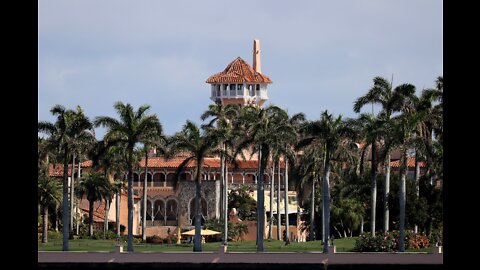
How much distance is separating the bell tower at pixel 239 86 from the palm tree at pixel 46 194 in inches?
1917

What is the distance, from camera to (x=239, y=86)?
13038cm

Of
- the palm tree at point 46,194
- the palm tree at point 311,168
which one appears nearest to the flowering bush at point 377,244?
the palm tree at point 311,168

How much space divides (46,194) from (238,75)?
5388 centimetres

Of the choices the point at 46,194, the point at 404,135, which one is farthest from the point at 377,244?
the point at 46,194

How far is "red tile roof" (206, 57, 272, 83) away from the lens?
12888 centimetres

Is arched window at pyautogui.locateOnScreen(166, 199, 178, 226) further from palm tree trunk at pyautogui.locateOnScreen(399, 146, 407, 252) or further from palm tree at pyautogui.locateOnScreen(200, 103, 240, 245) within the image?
palm tree trunk at pyautogui.locateOnScreen(399, 146, 407, 252)

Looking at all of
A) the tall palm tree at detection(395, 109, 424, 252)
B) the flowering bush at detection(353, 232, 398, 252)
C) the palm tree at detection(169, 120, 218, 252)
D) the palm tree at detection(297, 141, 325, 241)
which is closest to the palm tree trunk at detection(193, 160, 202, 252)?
the palm tree at detection(169, 120, 218, 252)

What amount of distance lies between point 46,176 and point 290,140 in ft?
60.6

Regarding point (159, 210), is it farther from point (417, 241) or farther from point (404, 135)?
point (404, 135)

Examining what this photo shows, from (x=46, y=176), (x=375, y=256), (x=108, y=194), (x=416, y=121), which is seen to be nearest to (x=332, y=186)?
(x=108, y=194)

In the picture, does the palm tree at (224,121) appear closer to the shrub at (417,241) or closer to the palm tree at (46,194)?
the palm tree at (46,194)
